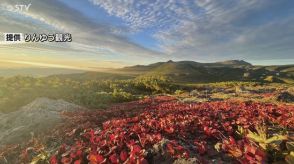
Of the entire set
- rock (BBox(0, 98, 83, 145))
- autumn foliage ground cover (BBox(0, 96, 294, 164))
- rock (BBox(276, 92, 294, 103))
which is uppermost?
autumn foliage ground cover (BBox(0, 96, 294, 164))

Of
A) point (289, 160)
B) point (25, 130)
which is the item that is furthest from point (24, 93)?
point (289, 160)

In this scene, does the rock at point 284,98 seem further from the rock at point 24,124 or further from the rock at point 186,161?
the rock at point 186,161

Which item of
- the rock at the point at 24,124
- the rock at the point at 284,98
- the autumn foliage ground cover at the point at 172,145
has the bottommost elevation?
the rock at the point at 24,124

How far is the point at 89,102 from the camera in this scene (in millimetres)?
20203

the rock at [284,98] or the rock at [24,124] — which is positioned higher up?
the rock at [284,98]

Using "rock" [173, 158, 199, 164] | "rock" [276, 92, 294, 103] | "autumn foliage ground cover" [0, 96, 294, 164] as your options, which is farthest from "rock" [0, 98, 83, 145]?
"rock" [276, 92, 294, 103]

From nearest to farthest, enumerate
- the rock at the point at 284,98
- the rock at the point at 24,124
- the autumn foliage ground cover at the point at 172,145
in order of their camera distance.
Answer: the autumn foliage ground cover at the point at 172,145
the rock at the point at 24,124
the rock at the point at 284,98

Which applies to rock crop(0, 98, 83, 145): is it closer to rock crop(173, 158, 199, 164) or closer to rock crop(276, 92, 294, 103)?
rock crop(173, 158, 199, 164)

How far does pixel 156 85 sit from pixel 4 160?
31.9 meters

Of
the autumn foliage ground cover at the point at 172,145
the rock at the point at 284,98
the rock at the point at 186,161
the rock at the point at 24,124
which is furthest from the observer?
the rock at the point at 284,98

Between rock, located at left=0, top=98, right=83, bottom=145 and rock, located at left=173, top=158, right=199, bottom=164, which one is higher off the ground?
rock, located at left=173, top=158, right=199, bottom=164

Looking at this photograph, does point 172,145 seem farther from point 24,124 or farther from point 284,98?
point 284,98

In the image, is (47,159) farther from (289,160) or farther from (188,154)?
Result: (289,160)

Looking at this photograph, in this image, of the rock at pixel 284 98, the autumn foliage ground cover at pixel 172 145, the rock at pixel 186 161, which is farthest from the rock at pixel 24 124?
the rock at pixel 284 98
